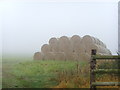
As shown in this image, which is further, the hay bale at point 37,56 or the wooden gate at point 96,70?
the hay bale at point 37,56

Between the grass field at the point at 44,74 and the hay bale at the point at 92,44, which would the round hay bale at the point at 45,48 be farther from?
the hay bale at the point at 92,44

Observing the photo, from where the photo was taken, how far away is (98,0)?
146 inches

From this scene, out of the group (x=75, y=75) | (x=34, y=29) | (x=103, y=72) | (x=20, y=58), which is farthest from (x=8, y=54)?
(x=103, y=72)

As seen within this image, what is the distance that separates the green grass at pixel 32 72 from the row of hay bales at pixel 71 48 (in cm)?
8

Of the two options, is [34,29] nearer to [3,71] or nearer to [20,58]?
[20,58]

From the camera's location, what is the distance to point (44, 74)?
146 inches

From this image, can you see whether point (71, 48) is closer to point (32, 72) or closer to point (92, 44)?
point (92, 44)

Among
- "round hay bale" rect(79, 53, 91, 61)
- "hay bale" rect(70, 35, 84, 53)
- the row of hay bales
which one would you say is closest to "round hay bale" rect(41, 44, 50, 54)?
the row of hay bales

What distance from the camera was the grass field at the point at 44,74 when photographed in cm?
367

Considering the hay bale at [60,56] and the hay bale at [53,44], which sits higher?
the hay bale at [53,44]

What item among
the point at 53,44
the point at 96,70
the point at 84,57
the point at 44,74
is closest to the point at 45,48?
the point at 53,44

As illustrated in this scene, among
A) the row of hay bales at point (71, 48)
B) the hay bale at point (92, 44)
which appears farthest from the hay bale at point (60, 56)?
the hay bale at point (92, 44)

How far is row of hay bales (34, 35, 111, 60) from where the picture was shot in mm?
3668

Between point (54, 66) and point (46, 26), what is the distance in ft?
1.70
